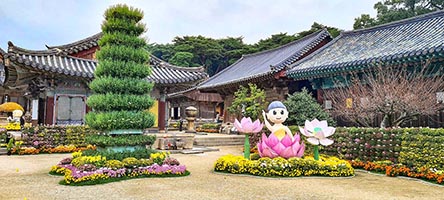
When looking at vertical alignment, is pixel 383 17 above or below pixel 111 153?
above

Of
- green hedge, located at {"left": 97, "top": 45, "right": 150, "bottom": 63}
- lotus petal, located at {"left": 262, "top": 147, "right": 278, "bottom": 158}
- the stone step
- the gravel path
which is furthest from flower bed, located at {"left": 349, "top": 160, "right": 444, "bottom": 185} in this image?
the stone step

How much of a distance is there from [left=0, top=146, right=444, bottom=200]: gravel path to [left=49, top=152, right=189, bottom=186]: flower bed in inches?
11.5

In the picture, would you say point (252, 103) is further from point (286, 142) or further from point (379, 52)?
point (286, 142)

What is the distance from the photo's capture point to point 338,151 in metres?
10.7

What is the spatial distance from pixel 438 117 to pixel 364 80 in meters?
2.83

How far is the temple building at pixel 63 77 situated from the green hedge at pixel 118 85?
24.0 ft

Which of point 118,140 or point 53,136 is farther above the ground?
point 118,140

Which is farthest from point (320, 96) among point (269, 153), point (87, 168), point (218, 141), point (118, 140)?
point (87, 168)

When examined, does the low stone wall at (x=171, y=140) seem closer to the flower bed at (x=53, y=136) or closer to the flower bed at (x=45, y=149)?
the flower bed at (x=45, y=149)

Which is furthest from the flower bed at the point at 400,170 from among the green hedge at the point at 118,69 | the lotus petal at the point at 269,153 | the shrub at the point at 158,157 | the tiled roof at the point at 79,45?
the tiled roof at the point at 79,45

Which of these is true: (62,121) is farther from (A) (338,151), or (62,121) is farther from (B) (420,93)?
(B) (420,93)

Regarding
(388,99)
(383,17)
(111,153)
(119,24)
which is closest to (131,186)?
(111,153)

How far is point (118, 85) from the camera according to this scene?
855cm

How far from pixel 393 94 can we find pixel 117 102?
8.10 m
